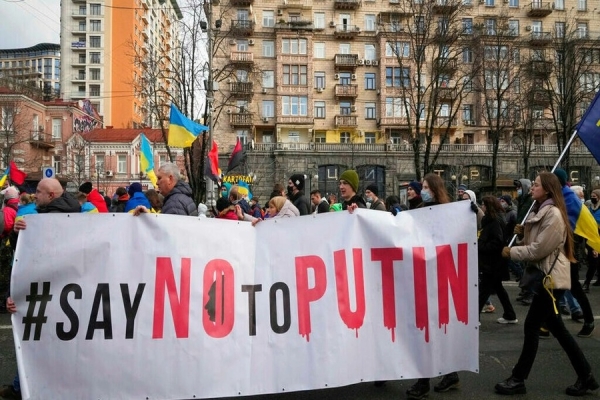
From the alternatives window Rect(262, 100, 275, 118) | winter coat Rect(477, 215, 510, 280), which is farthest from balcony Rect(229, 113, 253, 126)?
winter coat Rect(477, 215, 510, 280)

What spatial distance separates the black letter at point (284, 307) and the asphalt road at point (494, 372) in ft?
2.80

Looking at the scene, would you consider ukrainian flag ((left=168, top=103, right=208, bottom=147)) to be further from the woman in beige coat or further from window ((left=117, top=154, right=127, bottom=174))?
window ((left=117, top=154, right=127, bottom=174))

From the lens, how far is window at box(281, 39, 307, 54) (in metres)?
50.7

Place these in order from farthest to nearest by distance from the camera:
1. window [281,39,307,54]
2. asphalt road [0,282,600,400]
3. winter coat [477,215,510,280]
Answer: window [281,39,307,54]
winter coat [477,215,510,280]
asphalt road [0,282,600,400]

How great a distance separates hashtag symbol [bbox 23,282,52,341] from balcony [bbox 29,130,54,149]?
2298 inches

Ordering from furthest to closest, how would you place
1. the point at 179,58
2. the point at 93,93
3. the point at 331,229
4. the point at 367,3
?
the point at 93,93
the point at 367,3
the point at 179,58
the point at 331,229

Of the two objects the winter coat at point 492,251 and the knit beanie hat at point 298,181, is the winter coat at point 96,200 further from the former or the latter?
the winter coat at point 492,251

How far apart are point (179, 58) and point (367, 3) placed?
32713mm

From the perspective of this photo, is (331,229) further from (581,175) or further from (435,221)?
(581,175)

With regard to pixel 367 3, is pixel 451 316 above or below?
below

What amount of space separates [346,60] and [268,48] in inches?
290

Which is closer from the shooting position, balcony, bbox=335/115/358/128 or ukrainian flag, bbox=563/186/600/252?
ukrainian flag, bbox=563/186/600/252

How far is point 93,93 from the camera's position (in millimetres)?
88875

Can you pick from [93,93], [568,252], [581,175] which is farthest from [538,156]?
[93,93]
